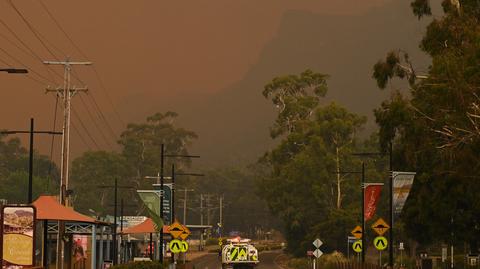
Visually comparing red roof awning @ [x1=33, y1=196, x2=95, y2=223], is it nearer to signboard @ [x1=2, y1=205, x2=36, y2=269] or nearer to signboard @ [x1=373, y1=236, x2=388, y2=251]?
signboard @ [x1=2, y1=205, x2=36, y2=269]

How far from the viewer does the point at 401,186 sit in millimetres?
55125

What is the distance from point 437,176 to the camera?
6119 cm

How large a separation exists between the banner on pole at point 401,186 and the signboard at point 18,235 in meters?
24.4

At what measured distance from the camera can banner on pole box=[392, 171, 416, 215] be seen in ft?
180

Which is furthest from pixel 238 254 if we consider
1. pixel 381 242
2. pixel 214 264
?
pixel 214 264

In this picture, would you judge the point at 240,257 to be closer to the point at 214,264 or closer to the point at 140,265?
the point at 140,265

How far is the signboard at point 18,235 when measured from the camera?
36156 mm

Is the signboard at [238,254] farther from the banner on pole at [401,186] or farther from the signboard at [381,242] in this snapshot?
the banner on pole at [401,186]

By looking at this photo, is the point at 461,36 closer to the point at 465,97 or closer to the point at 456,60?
the point at 456,60

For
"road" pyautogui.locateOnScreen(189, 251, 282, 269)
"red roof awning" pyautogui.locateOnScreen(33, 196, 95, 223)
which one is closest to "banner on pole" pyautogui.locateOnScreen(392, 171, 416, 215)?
"red roof awning" pyautogui.locateOnScreen(33, 196, 95, 223)

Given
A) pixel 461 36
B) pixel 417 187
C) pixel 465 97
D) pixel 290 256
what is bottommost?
pixel 290 256

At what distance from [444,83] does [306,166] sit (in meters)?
80.9

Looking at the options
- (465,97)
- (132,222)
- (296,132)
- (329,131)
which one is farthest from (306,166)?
(465,97)

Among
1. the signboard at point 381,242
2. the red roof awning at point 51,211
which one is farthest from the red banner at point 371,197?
the red roof awning at point 51,211
